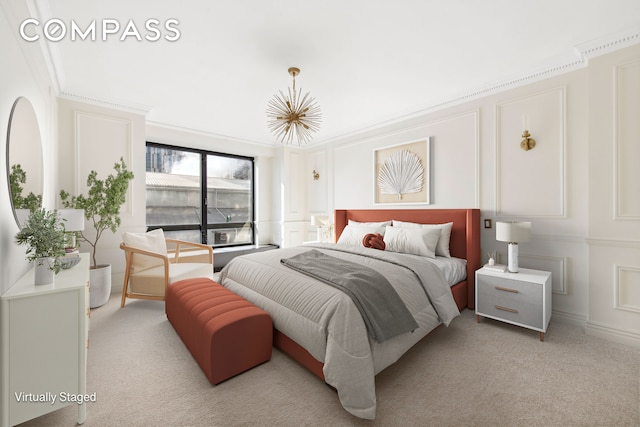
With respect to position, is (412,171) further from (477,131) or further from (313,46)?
(313,46)

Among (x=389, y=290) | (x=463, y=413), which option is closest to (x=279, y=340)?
(x=389, y=290)

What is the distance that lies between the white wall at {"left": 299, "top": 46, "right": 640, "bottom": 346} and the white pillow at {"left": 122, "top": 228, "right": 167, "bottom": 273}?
12.6 feet

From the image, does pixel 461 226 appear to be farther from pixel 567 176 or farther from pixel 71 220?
pixel 71 220

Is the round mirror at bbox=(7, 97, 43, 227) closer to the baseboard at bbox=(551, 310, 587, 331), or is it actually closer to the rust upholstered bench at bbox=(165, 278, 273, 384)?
the rust upholstered bench at bbox=(165, 278, 273, 384)

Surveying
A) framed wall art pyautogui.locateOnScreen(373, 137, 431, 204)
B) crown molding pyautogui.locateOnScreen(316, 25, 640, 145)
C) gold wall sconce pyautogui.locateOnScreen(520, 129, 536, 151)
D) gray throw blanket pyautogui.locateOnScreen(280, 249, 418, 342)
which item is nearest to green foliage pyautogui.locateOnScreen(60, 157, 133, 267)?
gray throw blanket pyautogui.locateOnScreen(280, 249, 418, 342)

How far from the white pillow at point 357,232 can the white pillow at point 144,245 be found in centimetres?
253

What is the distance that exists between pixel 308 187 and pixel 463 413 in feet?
16.2

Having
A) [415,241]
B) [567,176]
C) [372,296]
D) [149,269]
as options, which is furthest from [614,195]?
[149,269]

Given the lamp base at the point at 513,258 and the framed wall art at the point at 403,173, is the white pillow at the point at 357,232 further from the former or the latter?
the lamp base at the point at 513,258

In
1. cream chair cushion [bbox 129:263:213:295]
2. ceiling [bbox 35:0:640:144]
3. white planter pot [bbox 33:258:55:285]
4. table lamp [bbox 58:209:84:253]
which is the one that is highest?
ceiling [bbox 35:0:640:144]

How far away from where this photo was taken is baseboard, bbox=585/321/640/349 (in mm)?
2373

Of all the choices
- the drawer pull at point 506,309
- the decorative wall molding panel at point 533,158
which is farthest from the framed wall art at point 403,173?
the drawer pull at point 506,309

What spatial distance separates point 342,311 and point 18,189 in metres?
2.33

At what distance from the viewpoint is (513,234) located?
8.91 ft
